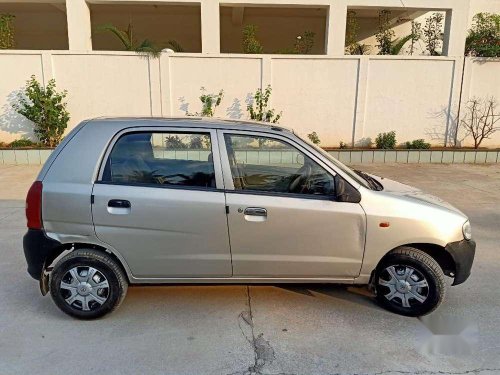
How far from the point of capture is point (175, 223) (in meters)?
3.03

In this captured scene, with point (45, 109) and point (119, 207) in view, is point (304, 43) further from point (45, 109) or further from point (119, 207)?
point (119, 207)

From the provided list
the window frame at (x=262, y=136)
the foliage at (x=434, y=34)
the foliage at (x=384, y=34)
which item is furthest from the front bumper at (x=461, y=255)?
the foliage at (x=434, y=34)

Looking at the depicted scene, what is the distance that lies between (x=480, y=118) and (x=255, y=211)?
33.1 ft

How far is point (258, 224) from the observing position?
3033 mm

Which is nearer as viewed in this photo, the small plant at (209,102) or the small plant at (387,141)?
the small plant at (209,102)

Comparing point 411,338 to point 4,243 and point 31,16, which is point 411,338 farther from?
point 31,16

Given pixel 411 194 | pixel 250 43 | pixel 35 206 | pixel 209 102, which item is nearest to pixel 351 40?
pixel 250 43

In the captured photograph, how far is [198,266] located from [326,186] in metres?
1.24

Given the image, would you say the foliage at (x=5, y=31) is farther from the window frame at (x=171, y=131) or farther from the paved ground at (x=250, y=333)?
the window frame at (x=171, y=131)

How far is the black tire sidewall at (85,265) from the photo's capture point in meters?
3.06

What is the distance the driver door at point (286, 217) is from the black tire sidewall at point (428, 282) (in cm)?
27

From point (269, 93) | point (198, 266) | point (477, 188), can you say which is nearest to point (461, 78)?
point (477, 188)

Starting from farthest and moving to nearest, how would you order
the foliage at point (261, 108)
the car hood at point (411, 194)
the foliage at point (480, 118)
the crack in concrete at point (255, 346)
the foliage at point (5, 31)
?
the foliage at point (480, 118) → the foliage at point (5, 31) → the foliage at point (261, 108) → the car hood at point (411, 194) → the crack in concrete at point (255, 346)

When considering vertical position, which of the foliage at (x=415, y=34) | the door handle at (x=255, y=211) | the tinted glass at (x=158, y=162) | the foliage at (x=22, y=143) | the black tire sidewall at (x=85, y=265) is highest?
the foliage at (x=415, y=34)
